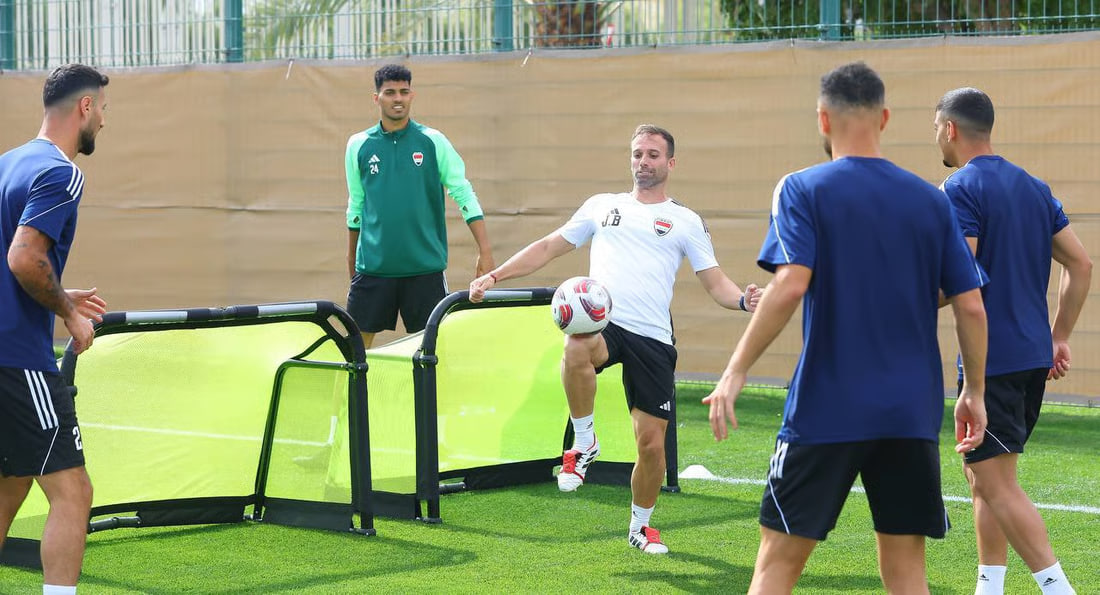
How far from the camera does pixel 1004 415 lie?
5359 millimetres

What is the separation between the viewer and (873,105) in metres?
4.23

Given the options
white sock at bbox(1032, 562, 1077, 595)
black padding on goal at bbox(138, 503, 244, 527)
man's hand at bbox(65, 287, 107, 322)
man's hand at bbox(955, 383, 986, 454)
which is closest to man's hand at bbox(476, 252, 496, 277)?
black padding on goal at bbox(138, 503, 244, 527)

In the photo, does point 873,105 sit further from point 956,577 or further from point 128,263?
point 128,263

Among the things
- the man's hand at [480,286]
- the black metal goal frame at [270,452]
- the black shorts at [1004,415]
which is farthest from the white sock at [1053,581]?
the black metal goal frame at [270,452]

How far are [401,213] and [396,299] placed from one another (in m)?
0.55

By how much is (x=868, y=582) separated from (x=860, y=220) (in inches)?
103

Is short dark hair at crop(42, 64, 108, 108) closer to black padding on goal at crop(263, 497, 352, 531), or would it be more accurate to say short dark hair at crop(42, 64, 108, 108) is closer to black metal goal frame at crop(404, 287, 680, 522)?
black metal goal frame at crop(404, 287, 680, 522)

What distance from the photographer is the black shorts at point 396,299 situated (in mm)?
9258

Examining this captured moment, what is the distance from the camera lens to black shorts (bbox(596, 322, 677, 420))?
22.3 feet

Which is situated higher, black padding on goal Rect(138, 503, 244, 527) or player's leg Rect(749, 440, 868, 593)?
player's leg Rect(749, 440, 868, 593)

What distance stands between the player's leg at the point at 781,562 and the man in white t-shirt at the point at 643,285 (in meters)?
2.49

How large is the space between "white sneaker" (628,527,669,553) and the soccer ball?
973mm

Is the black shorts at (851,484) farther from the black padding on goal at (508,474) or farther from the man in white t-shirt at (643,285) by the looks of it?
the black padding on goal at (508,474)

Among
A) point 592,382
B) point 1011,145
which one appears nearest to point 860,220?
point 592,382
